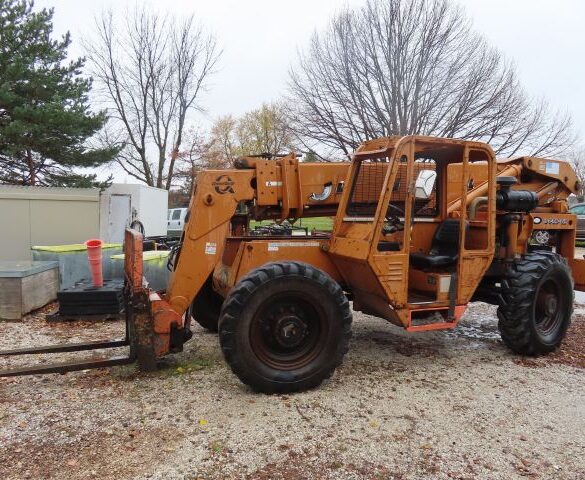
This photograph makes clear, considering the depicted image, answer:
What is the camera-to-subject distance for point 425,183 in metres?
5.75

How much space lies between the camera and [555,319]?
19.4 feet

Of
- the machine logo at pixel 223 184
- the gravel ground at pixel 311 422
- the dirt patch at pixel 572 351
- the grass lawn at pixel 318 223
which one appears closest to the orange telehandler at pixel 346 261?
the machine logo at pixel 223 184

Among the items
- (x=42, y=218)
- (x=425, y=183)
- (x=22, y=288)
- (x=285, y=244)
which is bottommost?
(x=22, y=288)

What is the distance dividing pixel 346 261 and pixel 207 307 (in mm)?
2144

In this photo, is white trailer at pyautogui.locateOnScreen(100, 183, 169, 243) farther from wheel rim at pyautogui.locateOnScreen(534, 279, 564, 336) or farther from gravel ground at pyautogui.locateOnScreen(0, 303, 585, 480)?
wheel rim at pyautogui.locateOnScreen(534, 279, 564, 336)

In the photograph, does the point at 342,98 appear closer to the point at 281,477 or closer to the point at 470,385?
the point at 470,385

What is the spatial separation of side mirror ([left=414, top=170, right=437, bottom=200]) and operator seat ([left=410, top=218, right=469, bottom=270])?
1.30 feet

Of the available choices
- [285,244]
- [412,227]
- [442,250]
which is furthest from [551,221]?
[285,244]

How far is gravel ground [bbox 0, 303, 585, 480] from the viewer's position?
3258 millimetres

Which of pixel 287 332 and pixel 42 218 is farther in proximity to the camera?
pixel 42 218

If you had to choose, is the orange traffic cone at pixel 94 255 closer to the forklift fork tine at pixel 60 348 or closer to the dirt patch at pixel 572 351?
the forklift fork tine at pixel 60 348

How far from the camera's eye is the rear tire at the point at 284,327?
4.25m

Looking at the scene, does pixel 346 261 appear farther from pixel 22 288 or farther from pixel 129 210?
pixel 129 210

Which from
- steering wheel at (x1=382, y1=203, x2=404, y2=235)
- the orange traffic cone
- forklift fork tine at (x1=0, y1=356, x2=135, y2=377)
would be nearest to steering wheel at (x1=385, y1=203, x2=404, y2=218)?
steering wheel at (x1=382, y1=203, x2=404, y2=235)
